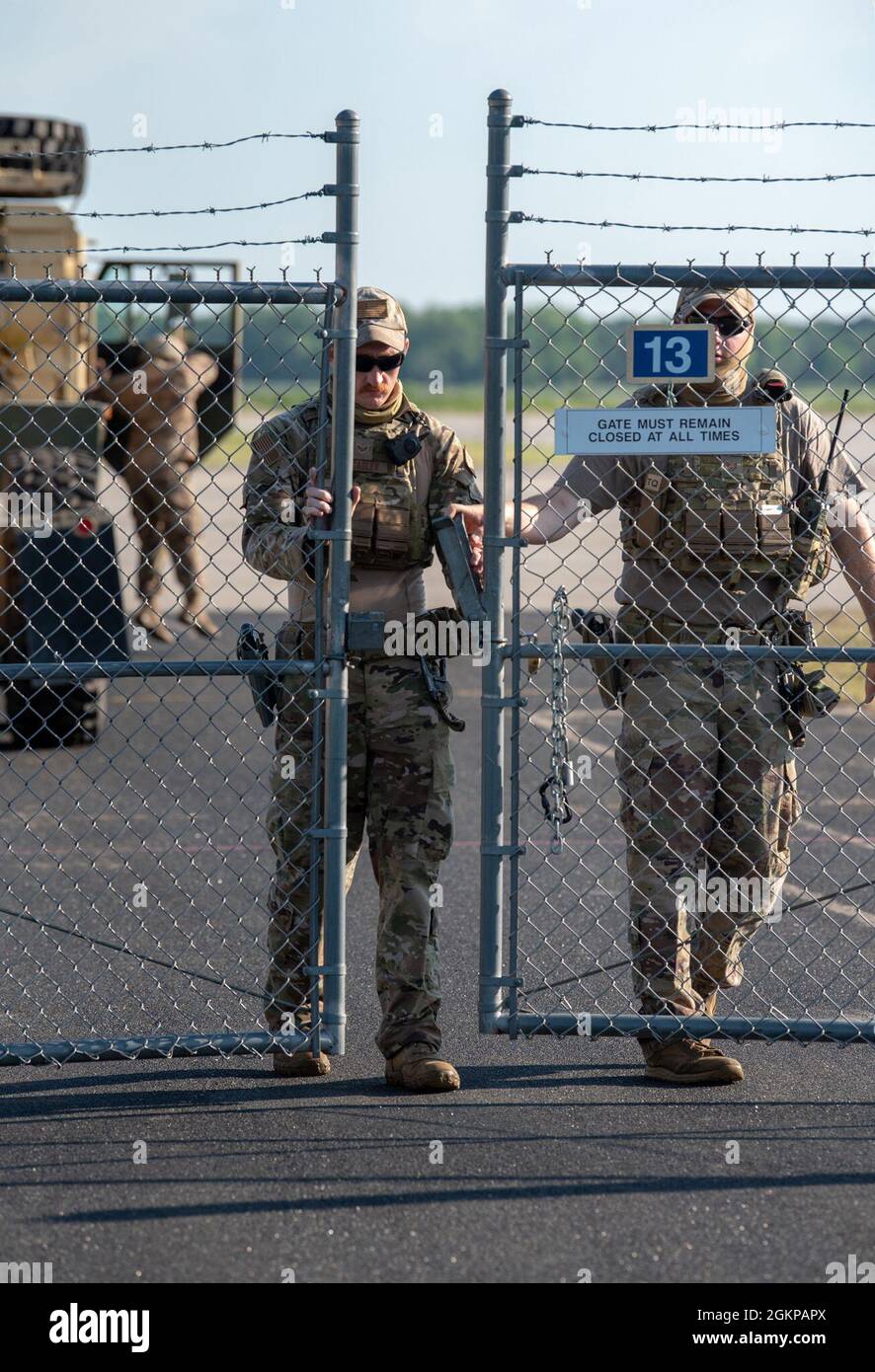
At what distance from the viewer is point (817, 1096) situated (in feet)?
15.7

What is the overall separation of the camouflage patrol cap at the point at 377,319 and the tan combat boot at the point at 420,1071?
6.40 ft

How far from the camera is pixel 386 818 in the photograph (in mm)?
4938

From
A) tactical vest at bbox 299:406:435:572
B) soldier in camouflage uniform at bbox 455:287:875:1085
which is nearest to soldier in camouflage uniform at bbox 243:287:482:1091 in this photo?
tactical vest at bbox 299:406:435:572

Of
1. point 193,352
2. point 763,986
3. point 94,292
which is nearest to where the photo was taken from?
point 94,292

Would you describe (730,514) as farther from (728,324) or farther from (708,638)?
(728,324)

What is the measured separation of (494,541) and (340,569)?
42 cm

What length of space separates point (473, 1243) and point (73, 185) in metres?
10.7

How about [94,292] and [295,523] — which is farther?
[295,523]

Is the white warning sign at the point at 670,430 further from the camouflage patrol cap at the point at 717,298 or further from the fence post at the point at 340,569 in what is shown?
the fence post at the point at 340,569

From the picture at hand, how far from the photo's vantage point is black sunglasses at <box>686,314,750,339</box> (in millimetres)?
4898

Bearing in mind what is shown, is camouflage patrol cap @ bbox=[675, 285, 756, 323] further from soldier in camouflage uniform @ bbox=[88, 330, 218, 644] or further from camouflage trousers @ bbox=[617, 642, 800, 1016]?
soldier in camouflage uniform @ bbox=[88, 330, 218, 644]

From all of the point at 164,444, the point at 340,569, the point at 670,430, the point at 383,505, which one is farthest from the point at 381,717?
the point at 164,444
